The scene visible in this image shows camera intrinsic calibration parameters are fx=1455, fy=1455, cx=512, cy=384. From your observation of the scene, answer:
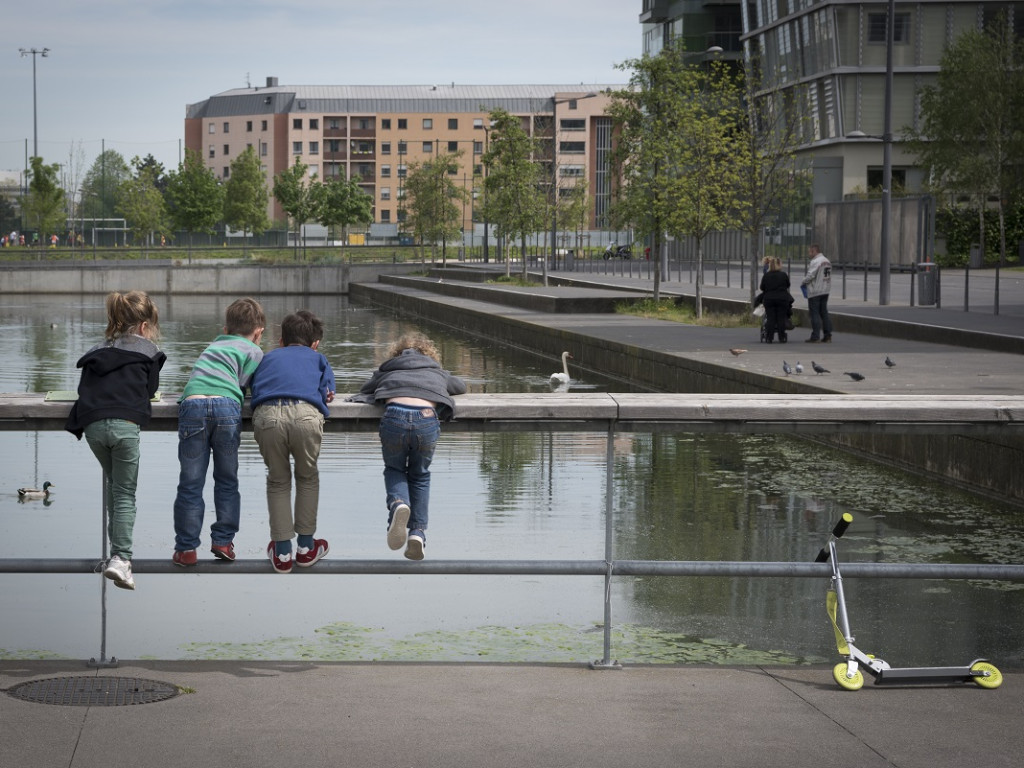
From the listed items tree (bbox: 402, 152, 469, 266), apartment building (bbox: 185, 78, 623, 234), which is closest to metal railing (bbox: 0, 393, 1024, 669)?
tree (bbox: 402, 152, 469, 266)

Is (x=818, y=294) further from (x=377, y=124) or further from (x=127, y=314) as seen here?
(x=377, y=124)

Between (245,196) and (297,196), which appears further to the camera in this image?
(245,196)

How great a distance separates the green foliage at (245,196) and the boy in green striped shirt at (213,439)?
328 feet

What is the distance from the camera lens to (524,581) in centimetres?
917

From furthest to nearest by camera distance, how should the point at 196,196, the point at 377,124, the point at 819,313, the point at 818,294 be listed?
the point at 377,124 < the point at 196,196 < the point at 819,313 < the point at 818,294

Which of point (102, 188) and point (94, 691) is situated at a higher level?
point (102, 188)

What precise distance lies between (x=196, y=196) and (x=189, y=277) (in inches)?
1093

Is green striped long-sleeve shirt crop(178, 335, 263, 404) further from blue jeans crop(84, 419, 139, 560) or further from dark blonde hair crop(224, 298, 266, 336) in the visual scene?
blue jeans crop(84, 419, 139, 560)

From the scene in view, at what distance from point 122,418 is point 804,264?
5408cm

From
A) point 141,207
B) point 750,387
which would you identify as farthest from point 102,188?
point 750,387

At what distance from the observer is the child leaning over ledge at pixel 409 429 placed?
5.25 meters

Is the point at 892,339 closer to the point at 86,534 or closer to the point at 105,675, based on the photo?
the point at 86,534

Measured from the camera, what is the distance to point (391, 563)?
5215 millimetres

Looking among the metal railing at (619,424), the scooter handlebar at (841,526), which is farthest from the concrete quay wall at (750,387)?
the scooter handlebar at (841,526)
